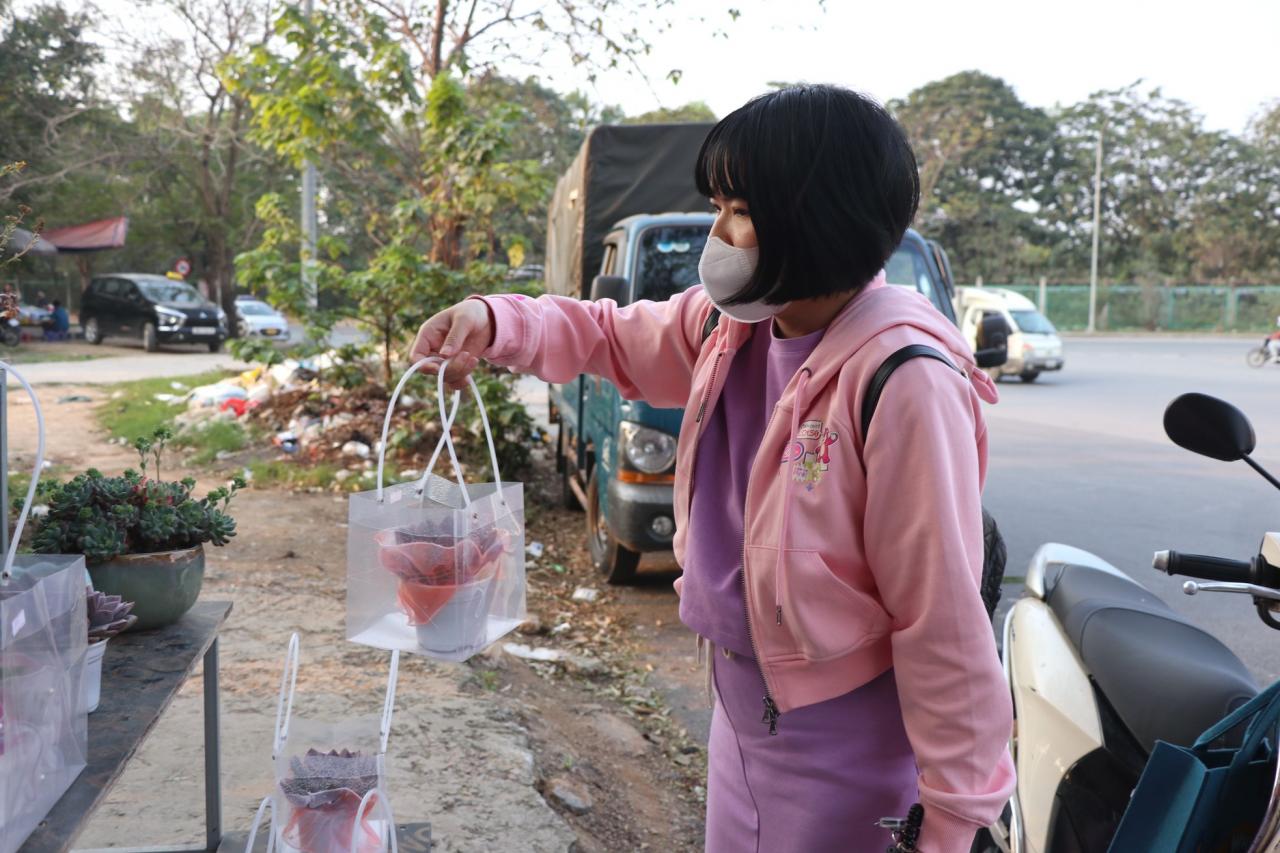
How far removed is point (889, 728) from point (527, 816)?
1.79 metres

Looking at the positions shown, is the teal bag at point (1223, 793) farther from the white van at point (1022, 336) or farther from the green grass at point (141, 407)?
the white van at point (1022, 336)

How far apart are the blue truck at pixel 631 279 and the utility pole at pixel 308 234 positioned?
2117 mm

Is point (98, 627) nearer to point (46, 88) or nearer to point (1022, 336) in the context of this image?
point (1022, 336)

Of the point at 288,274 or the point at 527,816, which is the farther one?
the point at 288,274

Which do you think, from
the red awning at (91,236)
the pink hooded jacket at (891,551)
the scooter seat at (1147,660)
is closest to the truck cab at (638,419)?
the scooter seat at (1147,660)

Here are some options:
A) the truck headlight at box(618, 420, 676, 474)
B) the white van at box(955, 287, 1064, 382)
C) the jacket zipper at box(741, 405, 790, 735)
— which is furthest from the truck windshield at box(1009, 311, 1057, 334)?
the jacket zipper at box(741, 405, 790, 735)

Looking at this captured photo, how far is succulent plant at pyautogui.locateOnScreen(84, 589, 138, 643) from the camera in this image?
1.89 metres

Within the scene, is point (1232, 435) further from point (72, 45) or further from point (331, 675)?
point (72, 45)

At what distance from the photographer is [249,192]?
111 ft

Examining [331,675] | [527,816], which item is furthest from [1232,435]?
[331,675]

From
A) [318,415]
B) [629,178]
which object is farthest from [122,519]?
[318,415]

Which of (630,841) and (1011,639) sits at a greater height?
(1011,639)

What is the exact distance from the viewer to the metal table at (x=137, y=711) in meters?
1.50

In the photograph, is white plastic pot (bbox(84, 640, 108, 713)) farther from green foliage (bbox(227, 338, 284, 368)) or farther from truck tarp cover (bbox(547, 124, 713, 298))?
green foliage (bbox(227, 338, 284, 368))
